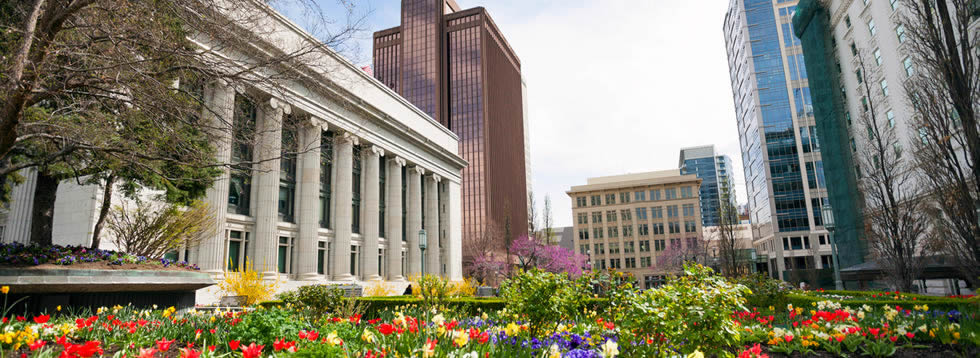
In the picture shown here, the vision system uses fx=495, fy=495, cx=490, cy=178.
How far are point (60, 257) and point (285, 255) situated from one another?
19596mm

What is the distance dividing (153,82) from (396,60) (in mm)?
94949

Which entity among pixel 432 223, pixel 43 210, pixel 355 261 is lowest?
pixel 355 261

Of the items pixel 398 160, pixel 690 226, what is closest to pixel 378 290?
pixel 398 160

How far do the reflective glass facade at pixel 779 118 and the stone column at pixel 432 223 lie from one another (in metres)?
50.3

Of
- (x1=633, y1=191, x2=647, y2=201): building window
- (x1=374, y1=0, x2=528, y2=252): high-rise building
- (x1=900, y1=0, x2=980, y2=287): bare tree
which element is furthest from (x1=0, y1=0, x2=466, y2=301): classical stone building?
(x1=633, y1=191, x2=647, y2=201): building window

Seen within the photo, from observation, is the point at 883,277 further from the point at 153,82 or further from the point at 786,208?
the point at 786,208

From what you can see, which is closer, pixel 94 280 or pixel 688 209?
pixel 94 280

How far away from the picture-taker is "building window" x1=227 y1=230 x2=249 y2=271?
25672 mm

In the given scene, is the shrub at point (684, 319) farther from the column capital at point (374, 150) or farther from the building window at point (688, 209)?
the building window at point (688, 209)

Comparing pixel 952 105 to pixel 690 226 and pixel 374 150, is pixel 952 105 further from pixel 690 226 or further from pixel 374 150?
pixel 690 226

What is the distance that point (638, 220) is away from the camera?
9406cm

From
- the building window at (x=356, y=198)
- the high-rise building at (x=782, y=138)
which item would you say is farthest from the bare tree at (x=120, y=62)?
the high-rise building at (x=782, y=138)

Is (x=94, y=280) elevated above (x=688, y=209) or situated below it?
below

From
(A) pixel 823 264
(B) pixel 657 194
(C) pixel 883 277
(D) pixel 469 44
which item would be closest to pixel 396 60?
(D) pixel 469 44
